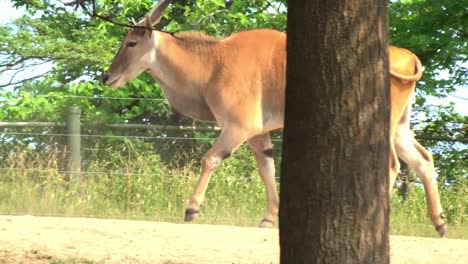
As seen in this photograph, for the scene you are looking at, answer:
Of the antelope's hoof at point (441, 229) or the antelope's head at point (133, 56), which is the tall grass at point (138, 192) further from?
the antelope's head at point (133, 56)

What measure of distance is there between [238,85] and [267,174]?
37.1 inches

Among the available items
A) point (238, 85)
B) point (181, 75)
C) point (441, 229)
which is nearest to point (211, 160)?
point (238, 85)

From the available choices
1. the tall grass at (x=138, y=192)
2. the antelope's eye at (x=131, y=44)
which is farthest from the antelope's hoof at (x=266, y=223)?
the antelope's eye at (x=131, y=44)

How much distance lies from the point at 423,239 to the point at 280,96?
1940 millimetres

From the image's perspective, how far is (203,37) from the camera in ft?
34.6

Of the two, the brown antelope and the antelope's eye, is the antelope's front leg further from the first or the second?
the antelope's eye

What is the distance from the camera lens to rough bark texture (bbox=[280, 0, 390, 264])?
4551 millimetres

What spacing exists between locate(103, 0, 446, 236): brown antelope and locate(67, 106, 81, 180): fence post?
1801 millimetres

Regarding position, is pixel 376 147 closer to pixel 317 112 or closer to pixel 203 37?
pixel 317 112

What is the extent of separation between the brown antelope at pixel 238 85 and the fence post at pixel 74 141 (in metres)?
1.80

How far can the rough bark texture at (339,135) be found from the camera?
4.55m

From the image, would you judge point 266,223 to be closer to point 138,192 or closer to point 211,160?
point 211,160

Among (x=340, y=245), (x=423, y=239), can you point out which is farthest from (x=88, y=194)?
(x=340, y=245)

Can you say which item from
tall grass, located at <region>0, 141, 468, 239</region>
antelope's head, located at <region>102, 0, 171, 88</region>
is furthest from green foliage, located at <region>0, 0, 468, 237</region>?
antelope's head, located at <region>102, 0, 171, 88</region>
